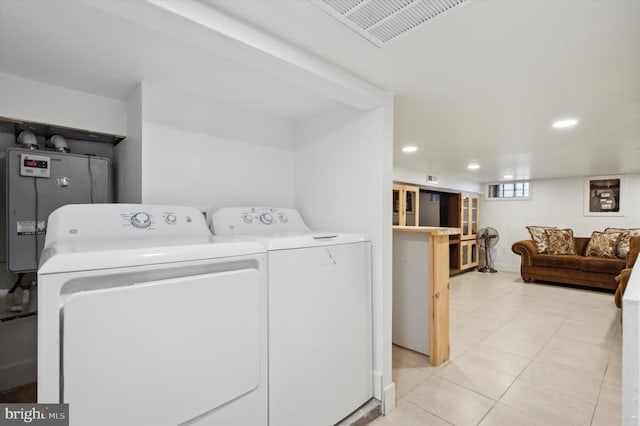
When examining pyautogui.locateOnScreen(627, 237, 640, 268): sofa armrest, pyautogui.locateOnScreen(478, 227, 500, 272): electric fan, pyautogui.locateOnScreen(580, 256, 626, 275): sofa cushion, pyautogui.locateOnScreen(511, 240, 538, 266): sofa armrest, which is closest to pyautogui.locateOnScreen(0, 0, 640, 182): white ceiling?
pyautogui.locateOnScreen(627, 237, 640, 268): sofa armrest

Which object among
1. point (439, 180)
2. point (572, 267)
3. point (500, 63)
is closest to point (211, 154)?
point (500, 63)

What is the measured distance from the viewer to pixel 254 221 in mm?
1966

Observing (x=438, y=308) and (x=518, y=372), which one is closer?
(x=518, y=372)

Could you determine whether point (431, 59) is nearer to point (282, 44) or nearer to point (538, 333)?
point (282, 44)

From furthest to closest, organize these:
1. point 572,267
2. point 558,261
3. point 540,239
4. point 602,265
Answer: point 540,239
point 558,261
point 572,267
point 602,265

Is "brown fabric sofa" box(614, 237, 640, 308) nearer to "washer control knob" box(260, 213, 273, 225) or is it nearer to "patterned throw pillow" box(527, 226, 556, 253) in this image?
"patterned throw pillow" box(527, 226, 556, 253)

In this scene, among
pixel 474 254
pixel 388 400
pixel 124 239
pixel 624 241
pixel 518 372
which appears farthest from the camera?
pixel 474 254

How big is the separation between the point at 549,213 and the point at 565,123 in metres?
4.91

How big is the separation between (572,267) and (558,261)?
212mm

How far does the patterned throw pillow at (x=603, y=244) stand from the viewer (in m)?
5.26

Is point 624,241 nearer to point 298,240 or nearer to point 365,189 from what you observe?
point 365,189

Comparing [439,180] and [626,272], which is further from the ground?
[439,180]

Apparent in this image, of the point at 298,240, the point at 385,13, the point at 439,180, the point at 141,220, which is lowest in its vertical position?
the point at 298,240

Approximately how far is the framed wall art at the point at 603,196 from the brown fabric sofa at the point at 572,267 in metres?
0.71
